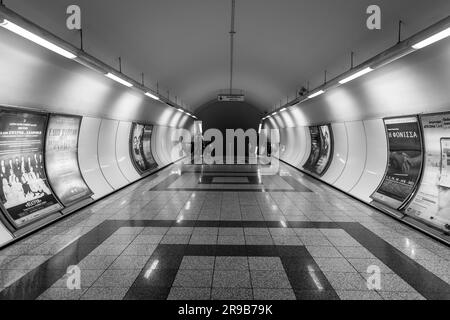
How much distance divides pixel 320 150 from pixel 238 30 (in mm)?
7433

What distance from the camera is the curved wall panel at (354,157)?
912 cm

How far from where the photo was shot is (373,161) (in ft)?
27.8

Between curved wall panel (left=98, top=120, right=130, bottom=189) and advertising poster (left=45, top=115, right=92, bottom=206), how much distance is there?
1511mm

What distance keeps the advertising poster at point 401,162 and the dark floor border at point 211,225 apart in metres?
1.53

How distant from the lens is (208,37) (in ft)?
25.8

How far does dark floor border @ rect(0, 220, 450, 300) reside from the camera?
3559mm

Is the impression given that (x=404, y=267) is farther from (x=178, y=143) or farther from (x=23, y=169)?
(x=178, y=143)

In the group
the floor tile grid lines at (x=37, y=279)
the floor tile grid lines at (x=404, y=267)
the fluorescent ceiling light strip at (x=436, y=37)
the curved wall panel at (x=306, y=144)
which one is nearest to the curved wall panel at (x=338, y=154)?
the curved wall panel at (x=306, y=144)

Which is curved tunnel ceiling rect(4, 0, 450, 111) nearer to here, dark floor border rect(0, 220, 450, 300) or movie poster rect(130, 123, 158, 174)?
movie poster rect(130, 123, 158, 174)

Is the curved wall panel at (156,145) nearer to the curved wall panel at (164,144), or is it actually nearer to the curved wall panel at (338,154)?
the curved wall panel at (164,144)

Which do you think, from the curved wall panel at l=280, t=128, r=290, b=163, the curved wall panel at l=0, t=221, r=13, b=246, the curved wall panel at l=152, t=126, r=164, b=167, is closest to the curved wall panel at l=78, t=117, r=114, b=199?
the curved wall panel at l=0, t=221, r=13, b=246

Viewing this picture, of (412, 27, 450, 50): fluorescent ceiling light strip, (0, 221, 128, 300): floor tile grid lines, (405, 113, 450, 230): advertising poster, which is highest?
(412, 27, 450, 50): fluorescent ceiling light strip

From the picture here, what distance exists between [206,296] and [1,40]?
4.44m
